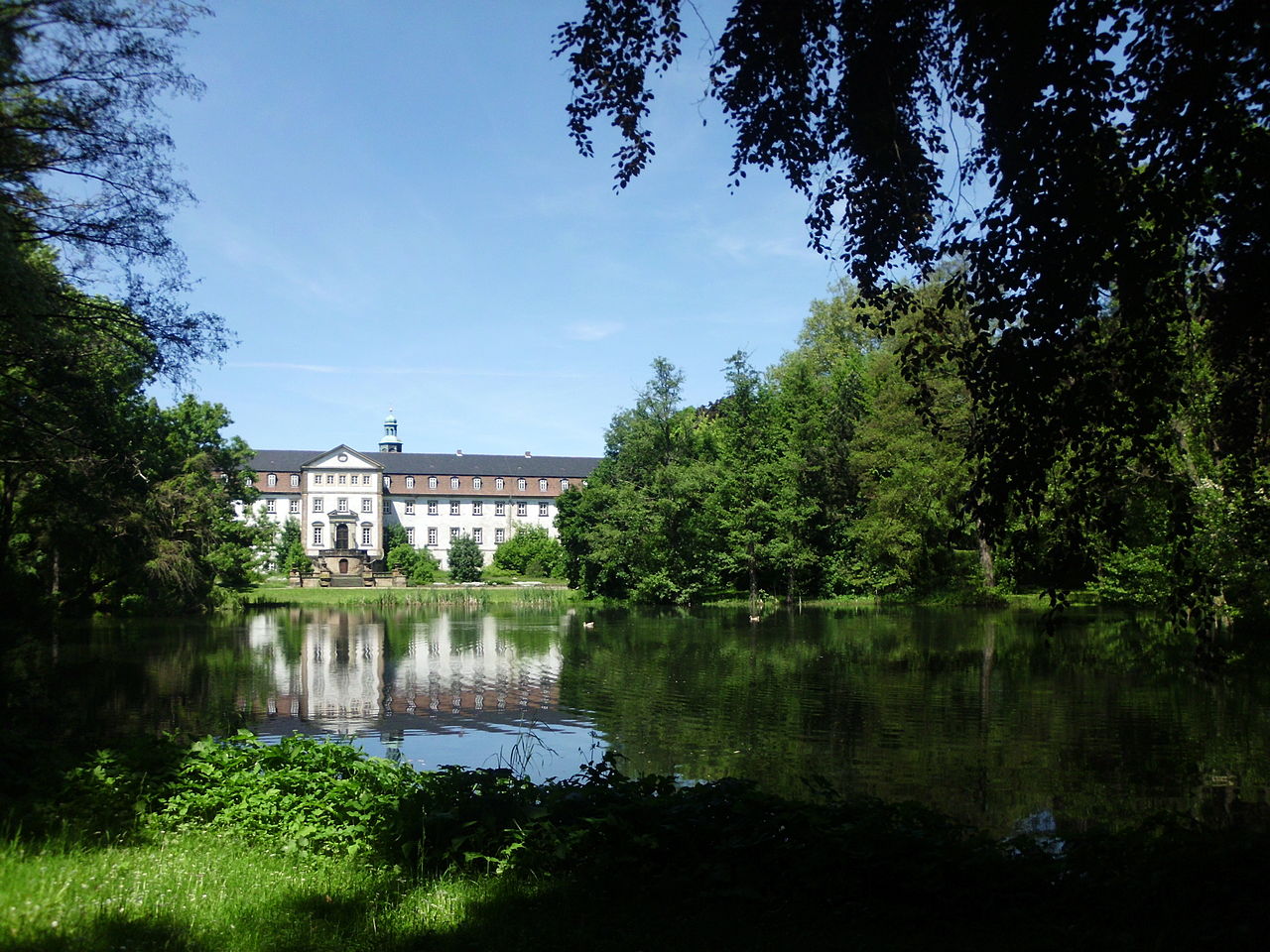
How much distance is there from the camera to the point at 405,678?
63.3 ft

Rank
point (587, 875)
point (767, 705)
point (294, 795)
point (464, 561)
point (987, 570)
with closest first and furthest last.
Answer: point (587, 875) < point (294, 795) < point (767, 705) < point (987, 570) < point (464, 561)

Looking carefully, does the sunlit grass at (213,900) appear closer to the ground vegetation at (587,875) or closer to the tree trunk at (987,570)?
the ground vegetation at (587,875)

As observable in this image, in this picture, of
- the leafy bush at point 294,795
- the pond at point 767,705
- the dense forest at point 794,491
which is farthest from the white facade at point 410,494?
the leafy bush at point 294,795

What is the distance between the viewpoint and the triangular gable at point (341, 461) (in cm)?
7525

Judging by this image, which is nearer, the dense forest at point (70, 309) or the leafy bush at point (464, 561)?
the dense forest at point (70, 309)

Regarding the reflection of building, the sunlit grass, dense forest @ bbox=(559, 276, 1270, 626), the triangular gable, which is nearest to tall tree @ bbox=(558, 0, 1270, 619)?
the sunlit grass

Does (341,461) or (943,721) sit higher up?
(341,461)

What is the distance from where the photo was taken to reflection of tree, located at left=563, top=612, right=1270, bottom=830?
9.59 metres

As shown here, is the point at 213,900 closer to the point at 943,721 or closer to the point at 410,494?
the point at 943,721

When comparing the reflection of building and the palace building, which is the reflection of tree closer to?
the reflection of building

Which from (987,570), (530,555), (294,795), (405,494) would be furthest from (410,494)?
(294,795)

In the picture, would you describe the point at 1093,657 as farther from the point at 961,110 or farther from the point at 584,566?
the point at 584,566

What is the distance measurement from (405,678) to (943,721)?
1094 cm

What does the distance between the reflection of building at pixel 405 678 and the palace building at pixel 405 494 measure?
4473 centimetres
